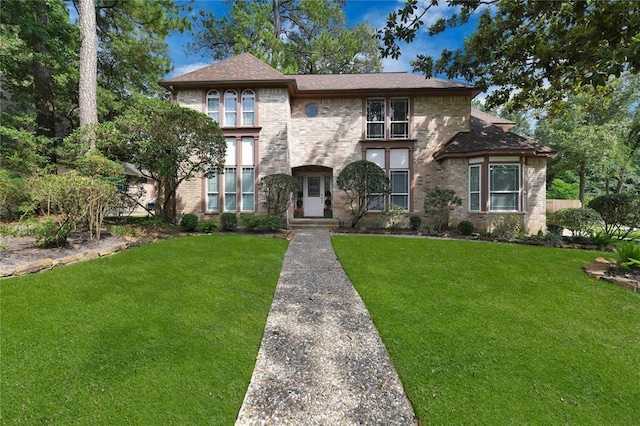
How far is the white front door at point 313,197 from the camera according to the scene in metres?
14.7

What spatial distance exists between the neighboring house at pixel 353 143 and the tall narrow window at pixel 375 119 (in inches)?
1.9

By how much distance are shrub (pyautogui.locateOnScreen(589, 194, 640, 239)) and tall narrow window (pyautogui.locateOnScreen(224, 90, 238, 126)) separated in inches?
583

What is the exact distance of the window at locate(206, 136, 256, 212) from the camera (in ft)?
43.3

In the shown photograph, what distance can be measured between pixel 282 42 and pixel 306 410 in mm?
24180

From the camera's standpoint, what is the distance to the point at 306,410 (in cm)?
247

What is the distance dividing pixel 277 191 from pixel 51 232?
751cm

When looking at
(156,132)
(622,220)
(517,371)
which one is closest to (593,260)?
(622,220)

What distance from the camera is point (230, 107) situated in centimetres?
1317

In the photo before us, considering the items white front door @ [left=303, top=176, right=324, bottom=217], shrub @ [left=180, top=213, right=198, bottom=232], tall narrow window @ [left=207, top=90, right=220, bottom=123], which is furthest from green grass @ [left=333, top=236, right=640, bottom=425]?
tall narrow window @ [left=207, top=90, right=220, bottom=123]

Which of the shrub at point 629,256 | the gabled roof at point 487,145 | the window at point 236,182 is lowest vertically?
the shrub at point 629,256

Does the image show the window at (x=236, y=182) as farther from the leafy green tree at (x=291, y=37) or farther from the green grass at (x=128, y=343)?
the leafy green tree at (x=291, y=37)

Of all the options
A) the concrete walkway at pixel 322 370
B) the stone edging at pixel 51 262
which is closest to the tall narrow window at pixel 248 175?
the stone edging at pixel 51 262

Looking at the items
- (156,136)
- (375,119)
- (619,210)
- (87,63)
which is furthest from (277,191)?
(619,210)

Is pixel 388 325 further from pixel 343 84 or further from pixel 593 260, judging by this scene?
pixel 343 84
